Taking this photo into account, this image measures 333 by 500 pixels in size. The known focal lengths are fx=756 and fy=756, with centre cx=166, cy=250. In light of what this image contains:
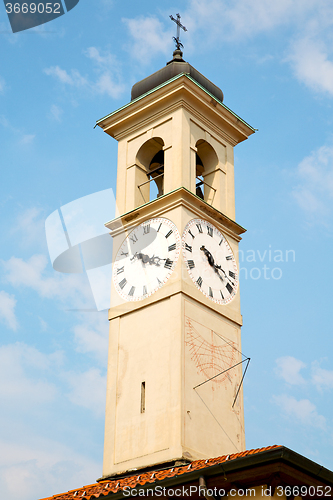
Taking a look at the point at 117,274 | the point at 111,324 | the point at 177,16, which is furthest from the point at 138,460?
the point at 177,16

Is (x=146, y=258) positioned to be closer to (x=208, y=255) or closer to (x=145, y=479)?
(x=208, y=255)

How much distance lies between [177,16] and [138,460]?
551 inches

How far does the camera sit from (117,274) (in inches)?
757

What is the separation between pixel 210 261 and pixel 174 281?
1.48 m

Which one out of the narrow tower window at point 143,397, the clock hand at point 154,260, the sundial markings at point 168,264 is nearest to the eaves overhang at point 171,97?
the clock hand at point 154,260

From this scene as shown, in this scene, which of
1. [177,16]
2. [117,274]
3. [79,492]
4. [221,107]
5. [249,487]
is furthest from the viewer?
[177,16]

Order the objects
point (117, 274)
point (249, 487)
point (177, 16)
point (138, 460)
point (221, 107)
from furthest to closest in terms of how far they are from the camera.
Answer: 1. point (177, 16)
2. point (221, 107)
3. point (117, 274)
4. point (138, 460)
5. point (249, 487)

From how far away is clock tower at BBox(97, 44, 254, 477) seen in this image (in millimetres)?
16500

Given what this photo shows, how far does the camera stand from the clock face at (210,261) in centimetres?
1822

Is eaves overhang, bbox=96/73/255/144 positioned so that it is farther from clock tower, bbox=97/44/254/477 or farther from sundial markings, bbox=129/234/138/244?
sundial markings, bbox=129/234/138/244

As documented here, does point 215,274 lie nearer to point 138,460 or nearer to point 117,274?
point 117,274

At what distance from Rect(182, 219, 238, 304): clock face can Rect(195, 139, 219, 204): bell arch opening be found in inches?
68.3

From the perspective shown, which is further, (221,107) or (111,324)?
(221,107)

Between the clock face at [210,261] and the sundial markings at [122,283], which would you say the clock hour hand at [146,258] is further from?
the clock face at [210,261]
